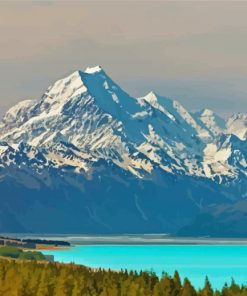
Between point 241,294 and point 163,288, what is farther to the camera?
point 163,288

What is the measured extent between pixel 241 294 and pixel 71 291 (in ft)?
83.2

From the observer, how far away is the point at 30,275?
6924 inches

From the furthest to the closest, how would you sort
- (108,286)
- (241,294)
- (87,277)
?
1. (87,277)
2. (108,286)
3. (241,294)

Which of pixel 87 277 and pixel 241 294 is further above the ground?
pixel 87 277

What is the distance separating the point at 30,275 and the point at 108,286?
1383cm

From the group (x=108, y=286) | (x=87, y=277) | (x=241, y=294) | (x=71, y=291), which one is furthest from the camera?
(x=87, y=277)

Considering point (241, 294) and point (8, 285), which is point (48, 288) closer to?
point (8, 285)

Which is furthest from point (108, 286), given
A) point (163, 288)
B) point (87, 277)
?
point (87, 277)

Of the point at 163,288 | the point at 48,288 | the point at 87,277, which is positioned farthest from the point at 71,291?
the point at 87,277

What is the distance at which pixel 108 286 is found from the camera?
6678 inches

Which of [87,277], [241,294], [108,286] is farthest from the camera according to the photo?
[87,277]

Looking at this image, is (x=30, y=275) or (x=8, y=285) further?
(x=30, y=275)

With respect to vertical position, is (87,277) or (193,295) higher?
(87,277)

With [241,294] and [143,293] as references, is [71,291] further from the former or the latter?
[241,294]
